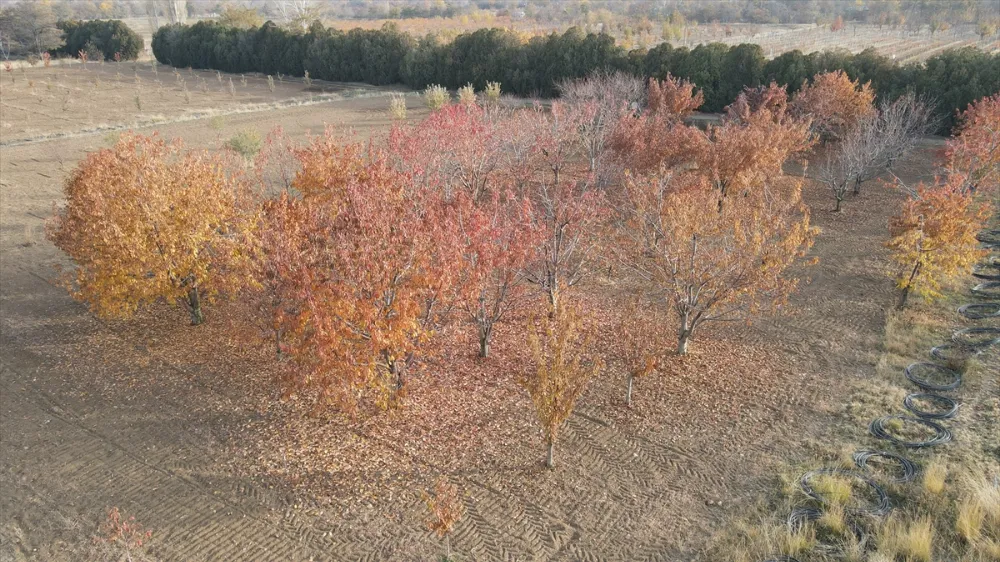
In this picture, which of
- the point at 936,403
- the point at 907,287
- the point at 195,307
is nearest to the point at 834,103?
the point at 907,287

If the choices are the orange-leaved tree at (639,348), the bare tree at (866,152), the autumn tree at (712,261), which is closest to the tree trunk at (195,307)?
the orange-leaved tree at (639,348)

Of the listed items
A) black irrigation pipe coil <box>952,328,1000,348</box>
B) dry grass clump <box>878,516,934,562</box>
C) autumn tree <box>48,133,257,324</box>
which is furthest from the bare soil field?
dry grass clump <box>878,516,934,562</box>

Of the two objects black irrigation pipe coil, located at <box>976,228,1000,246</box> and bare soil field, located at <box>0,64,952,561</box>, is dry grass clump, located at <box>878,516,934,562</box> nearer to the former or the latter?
bare soil field, located at <box>0,64,952,561</box>

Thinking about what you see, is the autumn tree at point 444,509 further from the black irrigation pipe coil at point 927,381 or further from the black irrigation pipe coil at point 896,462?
the black irrigation pipe coil at point 927,381

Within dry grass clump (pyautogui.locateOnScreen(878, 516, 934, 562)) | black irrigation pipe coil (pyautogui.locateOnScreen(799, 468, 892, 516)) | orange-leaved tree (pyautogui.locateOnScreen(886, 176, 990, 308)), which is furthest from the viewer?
orange-leaved tree (pyautogui.locateOnScreen(886, 176, 990, 308))

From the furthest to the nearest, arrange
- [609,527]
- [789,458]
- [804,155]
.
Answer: [804,155]
[789,458]
[609,527]

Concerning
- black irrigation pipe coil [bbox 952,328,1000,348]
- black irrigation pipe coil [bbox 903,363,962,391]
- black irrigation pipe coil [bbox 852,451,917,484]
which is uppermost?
black irrigation pipe coil [bbox 952,328,1000,348]

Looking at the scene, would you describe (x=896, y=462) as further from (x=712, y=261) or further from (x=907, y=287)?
(x=907, y=287)

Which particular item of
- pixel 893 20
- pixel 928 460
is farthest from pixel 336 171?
pixel 893 20

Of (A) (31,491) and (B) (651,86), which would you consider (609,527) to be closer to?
(A) (31,491)
